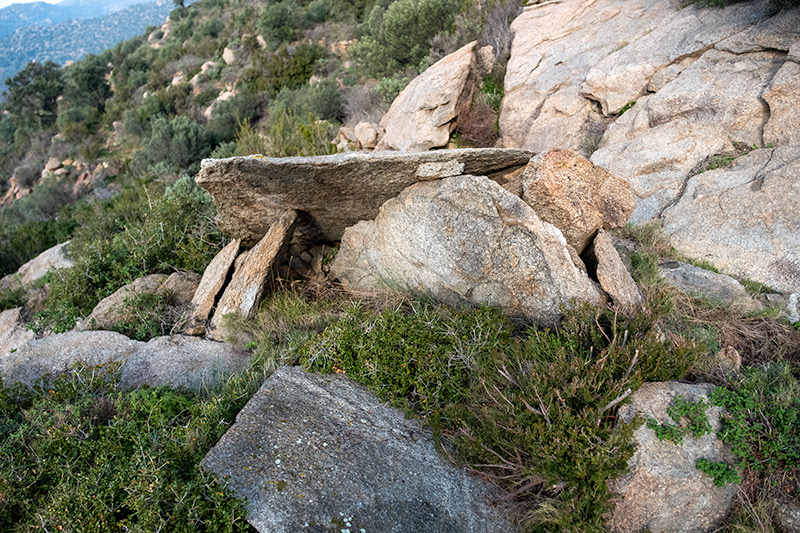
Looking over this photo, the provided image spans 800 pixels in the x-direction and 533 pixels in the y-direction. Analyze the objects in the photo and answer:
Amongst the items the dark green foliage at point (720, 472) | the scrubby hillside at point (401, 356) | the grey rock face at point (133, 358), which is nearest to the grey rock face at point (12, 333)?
the scrubby hillside at point (401, 356)

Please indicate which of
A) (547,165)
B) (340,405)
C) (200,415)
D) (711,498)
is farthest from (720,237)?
(200,415)

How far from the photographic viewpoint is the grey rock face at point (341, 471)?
2.72 metres

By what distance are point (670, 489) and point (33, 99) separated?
3580cm

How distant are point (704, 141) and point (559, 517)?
5719mm

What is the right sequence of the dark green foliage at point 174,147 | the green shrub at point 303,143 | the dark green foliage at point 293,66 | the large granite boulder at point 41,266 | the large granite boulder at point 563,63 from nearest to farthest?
the large granite boulder at point 41,266
the large granite boulder at point 563,63
the green shrub at point 303,143
the dark green foliage at point 174,147
the dark green foliage at point 293,66

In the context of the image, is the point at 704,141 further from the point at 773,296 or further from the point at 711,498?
the point at 711,498

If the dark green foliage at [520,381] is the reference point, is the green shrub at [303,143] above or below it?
above

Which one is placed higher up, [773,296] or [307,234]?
[307,234]

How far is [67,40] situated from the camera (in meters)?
92.9

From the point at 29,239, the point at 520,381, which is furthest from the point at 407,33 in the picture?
the point at 520,381

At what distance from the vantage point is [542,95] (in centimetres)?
819

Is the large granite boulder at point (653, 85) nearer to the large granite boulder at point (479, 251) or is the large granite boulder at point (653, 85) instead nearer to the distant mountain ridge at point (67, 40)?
the large granite boulder at point (479, 251)

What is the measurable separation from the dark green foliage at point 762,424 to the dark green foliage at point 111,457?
10.1 ft

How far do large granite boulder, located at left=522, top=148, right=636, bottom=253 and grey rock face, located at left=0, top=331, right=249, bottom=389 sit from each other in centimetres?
330
